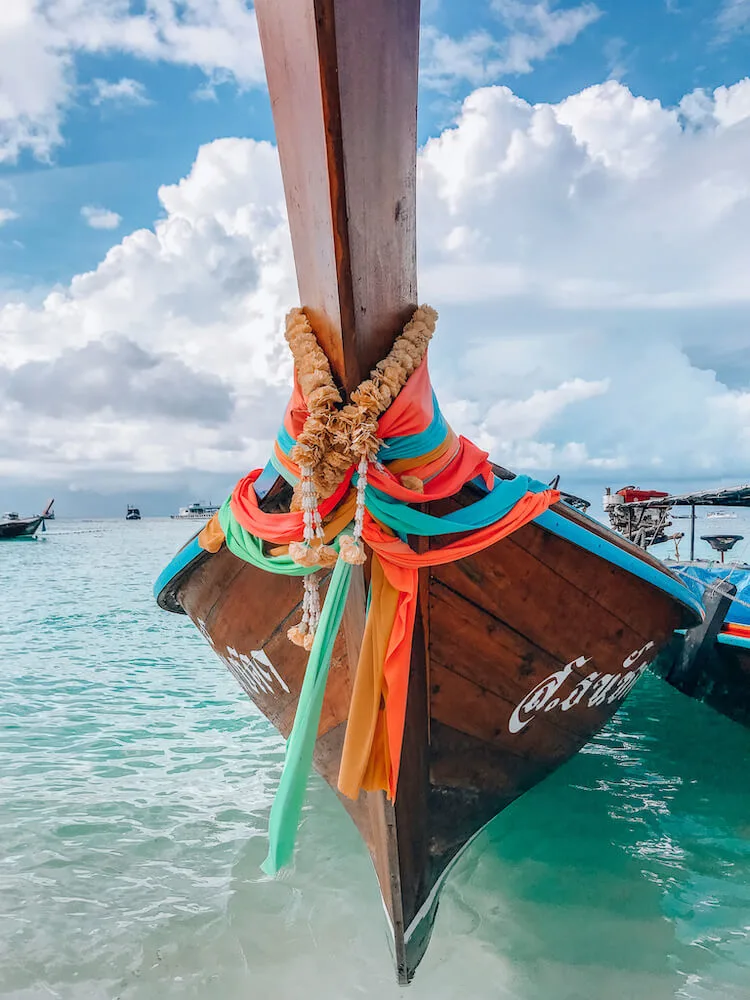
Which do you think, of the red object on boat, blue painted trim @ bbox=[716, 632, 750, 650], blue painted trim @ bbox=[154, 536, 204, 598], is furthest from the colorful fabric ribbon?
the red object on boat

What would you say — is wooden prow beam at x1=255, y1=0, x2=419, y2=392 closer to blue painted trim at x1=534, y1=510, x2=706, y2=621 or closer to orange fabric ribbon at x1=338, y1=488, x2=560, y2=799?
orange fabric ribbon at x1=338, y1=488, x2=560, y2=799

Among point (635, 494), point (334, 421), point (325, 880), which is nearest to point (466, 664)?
point (334, 421)

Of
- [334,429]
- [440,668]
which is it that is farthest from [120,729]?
[334,429]

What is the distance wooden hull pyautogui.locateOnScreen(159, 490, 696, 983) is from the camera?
2.74 m

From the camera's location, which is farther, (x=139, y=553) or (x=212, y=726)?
(x=139, y=553)

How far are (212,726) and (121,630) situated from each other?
704 centimetres

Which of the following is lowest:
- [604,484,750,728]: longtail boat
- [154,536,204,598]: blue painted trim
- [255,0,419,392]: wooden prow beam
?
[604,484,750,728]: longtail boat

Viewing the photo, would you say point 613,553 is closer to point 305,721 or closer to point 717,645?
point 305,721

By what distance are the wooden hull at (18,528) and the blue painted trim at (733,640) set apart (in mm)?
46180

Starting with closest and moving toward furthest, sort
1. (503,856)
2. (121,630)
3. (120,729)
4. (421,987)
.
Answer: (421,987), (503,856), (120,729), (121,630)

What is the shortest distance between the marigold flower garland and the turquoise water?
2.32m

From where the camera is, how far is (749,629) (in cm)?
565

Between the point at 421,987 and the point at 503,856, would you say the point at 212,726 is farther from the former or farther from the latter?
the point at 421,987

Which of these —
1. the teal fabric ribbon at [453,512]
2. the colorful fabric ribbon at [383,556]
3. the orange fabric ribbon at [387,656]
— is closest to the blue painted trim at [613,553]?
the teal fabric ribbon at [453,512]
